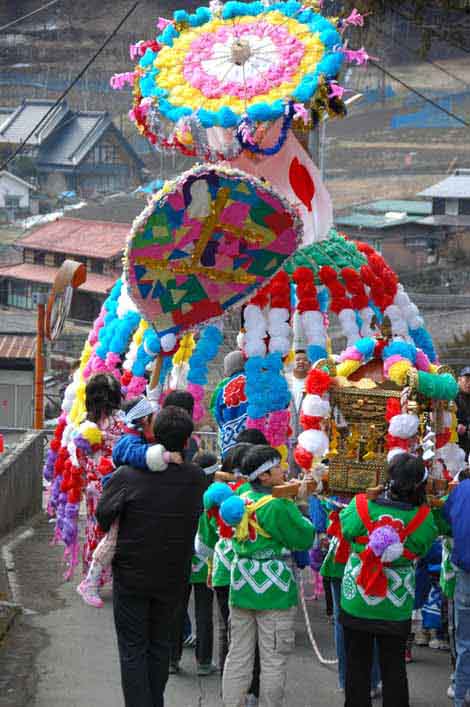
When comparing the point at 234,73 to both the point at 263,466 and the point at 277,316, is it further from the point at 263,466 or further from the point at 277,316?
the point at 263,466

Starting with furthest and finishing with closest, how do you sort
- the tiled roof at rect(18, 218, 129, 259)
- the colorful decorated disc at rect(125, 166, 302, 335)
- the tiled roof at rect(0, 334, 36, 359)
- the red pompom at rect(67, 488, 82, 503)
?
the tiled roof at rect(18, 218, 129, 259) → the tiled roof at rect(0, 334, 36, 359) → the red pompom at rect(67, 488, 82, 503) → the colorful decorated disc at rect(125, 166, 302, 335)

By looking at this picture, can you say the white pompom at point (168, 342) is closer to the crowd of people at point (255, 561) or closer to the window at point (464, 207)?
the crowd of people at point (255, 561)

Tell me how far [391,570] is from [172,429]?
1251mm

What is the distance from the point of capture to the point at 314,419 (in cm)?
738

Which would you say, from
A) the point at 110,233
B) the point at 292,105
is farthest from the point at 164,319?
the point at 110,233

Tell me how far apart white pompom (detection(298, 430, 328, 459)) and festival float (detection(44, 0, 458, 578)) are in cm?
157

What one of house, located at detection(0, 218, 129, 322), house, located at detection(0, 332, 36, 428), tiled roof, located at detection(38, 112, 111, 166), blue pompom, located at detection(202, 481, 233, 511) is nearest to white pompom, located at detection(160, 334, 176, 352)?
blue pompom, located at detection(202, 481, 233, 511)

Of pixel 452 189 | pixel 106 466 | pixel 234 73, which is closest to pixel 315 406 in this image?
pixel 106 466

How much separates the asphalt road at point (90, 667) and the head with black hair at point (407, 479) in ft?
4.43

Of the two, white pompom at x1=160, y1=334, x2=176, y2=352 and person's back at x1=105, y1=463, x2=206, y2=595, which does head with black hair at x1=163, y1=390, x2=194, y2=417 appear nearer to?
white pompom at x1=160, y1=334, x2=176, y2=352

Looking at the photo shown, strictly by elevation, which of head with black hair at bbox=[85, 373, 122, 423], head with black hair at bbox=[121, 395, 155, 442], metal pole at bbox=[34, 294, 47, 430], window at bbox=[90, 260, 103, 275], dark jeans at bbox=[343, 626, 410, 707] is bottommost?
window at bbox=[90, 260, 103, 275]

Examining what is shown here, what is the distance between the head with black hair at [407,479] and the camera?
20.4ft

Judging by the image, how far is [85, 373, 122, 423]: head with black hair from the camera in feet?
28.3

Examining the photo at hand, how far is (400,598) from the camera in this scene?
630 cm
